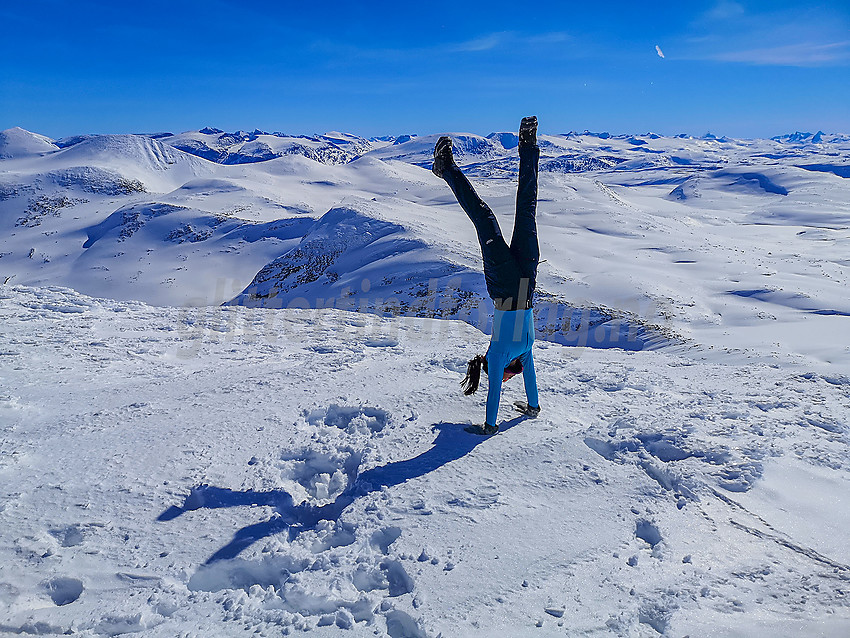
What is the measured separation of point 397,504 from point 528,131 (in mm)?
3250

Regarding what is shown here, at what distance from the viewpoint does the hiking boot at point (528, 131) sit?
→ 441cm

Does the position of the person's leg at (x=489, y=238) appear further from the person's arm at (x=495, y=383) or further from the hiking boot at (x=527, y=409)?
the hiking boot at (x=527, y=409)

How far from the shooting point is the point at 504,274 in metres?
4.11

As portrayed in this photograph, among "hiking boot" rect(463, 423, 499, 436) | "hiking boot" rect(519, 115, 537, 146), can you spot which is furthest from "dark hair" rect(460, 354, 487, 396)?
"hiking boot" rect(519, 115, 537, 146)

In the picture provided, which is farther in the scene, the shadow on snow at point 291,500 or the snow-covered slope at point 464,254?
the snow-covered slope at point 464,254

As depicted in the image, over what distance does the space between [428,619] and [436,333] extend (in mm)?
→ 5835

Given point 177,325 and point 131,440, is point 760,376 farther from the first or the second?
point 177,325

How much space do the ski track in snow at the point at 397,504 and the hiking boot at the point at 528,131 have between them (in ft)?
7.89

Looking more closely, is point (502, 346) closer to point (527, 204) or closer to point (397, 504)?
point (527, 204)

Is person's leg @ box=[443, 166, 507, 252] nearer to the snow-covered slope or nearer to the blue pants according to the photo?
the blue pants

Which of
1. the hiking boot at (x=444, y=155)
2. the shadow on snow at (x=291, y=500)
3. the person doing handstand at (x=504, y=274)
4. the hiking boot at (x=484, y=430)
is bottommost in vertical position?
the shadow on snow at (x=291, y=500)

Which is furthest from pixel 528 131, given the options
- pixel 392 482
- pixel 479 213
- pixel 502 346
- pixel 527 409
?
pixel 392 482

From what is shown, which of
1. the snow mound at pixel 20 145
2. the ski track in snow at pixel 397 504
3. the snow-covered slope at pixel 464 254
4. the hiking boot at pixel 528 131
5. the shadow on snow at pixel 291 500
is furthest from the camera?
the snow mound at pixel 20 145

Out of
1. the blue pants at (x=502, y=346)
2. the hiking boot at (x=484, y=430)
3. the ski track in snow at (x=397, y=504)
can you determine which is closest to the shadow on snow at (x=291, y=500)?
the ski track in snow at (x=397, y=504)
